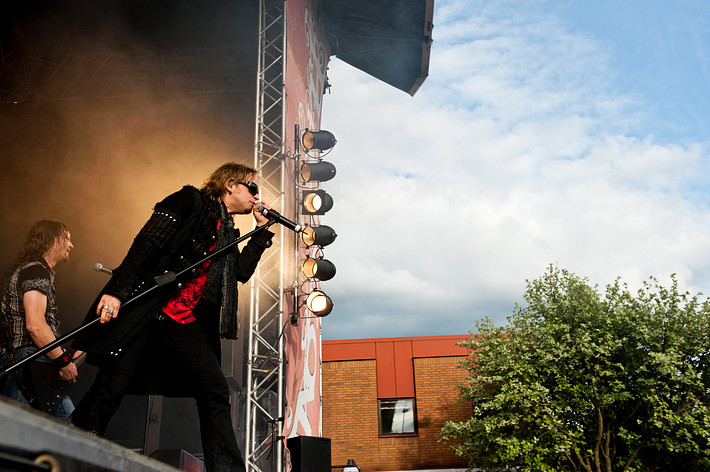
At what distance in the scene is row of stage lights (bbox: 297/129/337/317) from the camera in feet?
22.0

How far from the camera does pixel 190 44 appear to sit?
940 centimetres

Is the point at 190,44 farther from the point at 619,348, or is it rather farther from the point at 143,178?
the point at 619,348

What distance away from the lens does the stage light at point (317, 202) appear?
24.0 ft

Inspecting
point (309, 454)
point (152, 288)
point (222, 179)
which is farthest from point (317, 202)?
point (152, 288)

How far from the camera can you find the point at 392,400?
1814cm

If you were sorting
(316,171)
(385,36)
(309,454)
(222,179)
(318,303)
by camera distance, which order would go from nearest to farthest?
(222,179)
(309,454)
(318,303)
(316,171)
(385,36)

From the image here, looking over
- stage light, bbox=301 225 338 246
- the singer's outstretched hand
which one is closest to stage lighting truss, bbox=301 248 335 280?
stage light, bbox=301 225 338 246

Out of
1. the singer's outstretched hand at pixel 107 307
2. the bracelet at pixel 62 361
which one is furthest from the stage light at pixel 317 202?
the singer's outstretched hand at pixel 107 307

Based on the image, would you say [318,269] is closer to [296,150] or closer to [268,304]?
[268,304]

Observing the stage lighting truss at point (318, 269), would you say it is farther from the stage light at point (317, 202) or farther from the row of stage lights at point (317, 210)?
the stage light at point (317, 202)

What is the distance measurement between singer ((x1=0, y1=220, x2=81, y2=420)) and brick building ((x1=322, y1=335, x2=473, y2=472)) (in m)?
15.2

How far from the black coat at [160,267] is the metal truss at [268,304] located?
3.12m

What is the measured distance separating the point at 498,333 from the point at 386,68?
7297mm

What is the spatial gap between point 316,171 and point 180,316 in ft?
16.7
